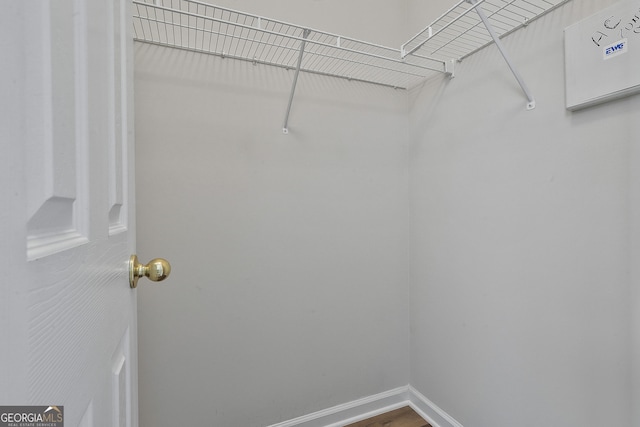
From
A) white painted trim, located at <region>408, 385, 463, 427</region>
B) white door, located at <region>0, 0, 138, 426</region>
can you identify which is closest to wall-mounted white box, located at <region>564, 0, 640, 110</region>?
white door, located at <region>0, 0, 138, 426</region>

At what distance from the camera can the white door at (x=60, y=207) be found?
0.19 metres

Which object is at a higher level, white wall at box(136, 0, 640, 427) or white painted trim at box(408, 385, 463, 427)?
white wall at box(136, 0, 640, 427)

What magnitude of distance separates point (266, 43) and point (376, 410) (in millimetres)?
1782

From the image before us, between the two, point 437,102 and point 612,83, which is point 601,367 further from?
point 437,102

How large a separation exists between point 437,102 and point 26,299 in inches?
59.5

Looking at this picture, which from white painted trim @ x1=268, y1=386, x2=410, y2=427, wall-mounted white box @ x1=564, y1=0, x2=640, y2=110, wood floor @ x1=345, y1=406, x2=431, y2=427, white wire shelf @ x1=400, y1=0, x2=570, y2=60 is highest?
white wire shelf @ x1=400, y1=0, x2=570, y2=60

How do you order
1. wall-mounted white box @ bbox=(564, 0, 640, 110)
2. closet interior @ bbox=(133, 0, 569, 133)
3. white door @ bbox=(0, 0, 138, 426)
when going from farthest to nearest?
closet interior @ bbox=(133, 0, 569, 133) < wall-mounted white box @ bbox=(564, 0, 640, 110) < white door @ bbox=(0, 0, 138, 426)

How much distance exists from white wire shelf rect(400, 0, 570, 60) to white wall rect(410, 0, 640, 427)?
42 mm

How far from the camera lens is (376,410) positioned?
4.84 ft

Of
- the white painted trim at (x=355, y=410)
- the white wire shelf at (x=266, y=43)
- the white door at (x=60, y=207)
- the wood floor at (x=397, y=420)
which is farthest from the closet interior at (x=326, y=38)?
the wood floor at (x=397, y=420)

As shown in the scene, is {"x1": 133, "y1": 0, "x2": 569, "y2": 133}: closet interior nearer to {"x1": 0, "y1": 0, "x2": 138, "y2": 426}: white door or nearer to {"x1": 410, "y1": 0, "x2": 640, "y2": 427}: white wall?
{"x1": 410, "y1": 0, "x2": 640, "y2": 427}: white wall

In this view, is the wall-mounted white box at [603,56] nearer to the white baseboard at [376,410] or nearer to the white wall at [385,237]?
the white wall at [385,237]

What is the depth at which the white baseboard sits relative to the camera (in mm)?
1334

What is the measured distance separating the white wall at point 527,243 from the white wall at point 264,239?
24 cm
